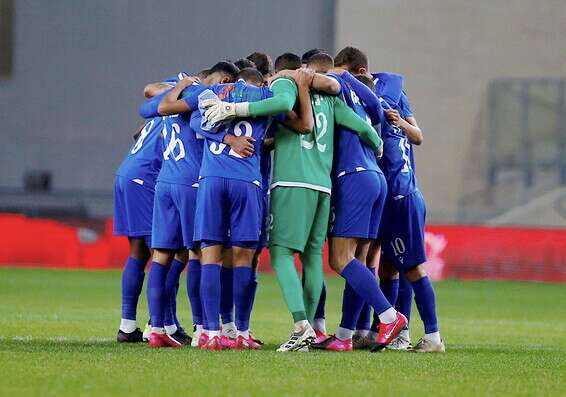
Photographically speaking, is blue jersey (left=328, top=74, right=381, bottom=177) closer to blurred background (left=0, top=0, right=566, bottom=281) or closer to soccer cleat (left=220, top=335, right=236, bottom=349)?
soccer cleat (left=220, top=335, right=236, bottom=349)

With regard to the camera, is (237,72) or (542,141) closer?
(237,72)

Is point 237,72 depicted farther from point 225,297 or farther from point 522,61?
point 522,61

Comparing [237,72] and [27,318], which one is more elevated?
[237,72]

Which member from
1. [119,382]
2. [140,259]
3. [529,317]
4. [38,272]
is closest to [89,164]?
[38,272]

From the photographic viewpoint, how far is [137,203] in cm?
995

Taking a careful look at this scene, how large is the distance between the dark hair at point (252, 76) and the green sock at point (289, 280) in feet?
3.56

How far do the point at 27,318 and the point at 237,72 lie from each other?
3828 millimetres

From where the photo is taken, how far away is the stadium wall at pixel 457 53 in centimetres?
2991

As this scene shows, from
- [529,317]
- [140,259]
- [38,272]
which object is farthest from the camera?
[38,272]

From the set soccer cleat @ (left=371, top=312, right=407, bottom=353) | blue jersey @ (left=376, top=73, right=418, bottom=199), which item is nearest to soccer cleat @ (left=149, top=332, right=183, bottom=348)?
soccer cleat @ (left=371, top=312, right=407, bottom=353)

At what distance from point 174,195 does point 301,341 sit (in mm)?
1387

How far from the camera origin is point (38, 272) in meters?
21.5

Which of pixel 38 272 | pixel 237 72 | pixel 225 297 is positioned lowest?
pixel 38 272

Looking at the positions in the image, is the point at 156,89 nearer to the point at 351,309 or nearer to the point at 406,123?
the point at 406,123
